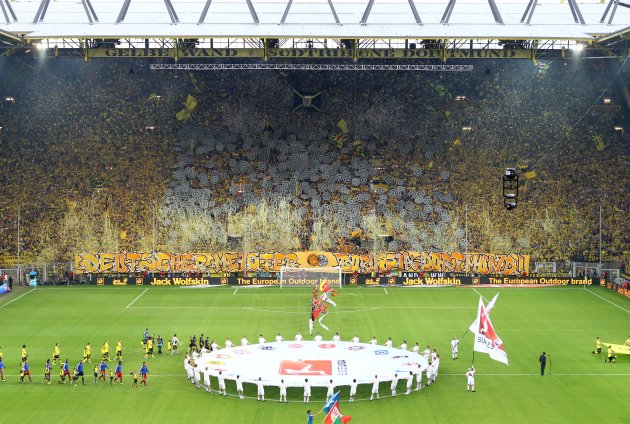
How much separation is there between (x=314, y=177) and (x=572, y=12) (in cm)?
2356

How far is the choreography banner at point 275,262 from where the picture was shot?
75438 millimetres

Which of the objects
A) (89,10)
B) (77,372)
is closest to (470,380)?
(77,372)

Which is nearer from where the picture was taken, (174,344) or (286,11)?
(174,344)

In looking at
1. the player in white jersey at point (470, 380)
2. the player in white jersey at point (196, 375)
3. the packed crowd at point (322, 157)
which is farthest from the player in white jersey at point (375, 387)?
the packed crowd at point (322, 157)

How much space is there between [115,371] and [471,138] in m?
45.2

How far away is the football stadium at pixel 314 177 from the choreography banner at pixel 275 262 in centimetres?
15

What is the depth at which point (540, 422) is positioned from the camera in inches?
1576

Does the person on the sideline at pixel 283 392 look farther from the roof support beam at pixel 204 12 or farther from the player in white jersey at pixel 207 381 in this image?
the roof support beam at pixel 204 12

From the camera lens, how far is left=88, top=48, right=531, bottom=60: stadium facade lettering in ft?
245

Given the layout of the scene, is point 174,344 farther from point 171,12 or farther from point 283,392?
point 171,12

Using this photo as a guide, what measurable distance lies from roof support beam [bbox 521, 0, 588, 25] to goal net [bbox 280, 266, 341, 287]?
2194 centimetres

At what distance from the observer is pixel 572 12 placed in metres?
71.6

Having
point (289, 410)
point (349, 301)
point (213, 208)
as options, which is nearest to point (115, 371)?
point (289, 410)

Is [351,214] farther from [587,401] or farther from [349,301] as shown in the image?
[587,401]
